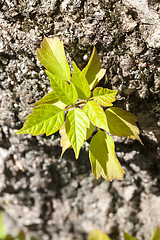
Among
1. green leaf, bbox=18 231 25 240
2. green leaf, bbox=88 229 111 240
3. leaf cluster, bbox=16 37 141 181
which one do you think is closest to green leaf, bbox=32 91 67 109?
leaf cluster, bbox=16 37 141 181

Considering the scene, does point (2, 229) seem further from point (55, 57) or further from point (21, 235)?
point (55, 57)

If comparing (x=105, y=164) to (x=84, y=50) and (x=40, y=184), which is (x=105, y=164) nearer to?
(x=84, y=50)

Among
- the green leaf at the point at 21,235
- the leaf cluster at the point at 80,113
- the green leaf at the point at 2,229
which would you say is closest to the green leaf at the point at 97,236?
the leaf cluster at the point at 80,113

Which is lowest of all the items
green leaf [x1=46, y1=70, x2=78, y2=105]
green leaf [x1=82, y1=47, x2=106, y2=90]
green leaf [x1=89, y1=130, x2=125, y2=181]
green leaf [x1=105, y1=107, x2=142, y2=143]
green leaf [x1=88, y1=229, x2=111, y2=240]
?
green leaf [x1=88, y1=229, x2=111, y2=240]

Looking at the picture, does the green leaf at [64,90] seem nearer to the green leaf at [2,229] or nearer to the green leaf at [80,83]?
the green leaf at [80,83]

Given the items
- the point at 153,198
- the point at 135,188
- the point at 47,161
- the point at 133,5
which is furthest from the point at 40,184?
the point at 133,5

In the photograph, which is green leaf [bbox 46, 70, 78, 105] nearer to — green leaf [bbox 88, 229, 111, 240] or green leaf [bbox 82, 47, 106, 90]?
green leaf [bbox 82, 47, 106, 90]
